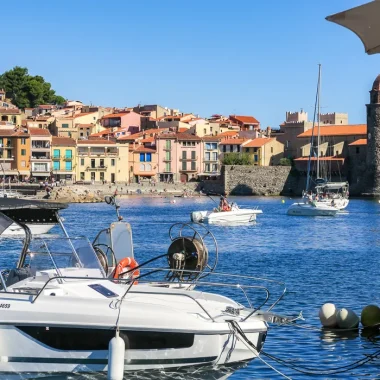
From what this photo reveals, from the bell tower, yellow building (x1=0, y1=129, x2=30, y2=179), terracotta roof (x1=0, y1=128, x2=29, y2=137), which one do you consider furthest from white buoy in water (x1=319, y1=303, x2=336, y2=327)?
terracotta roof (x1=0, y1=128, x2=29, y2=137)

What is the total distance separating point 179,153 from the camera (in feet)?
345

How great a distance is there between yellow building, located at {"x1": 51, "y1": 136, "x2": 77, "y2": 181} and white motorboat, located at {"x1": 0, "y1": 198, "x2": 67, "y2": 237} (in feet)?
279

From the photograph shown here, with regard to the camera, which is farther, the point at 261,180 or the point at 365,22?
the point at 261,180

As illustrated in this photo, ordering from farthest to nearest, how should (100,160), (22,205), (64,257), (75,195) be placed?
(100,160) < (75,195) < (22,205) < (64,257)

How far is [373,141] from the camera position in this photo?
95.8 metres

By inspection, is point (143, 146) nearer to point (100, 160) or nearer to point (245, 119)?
point (100, 160)

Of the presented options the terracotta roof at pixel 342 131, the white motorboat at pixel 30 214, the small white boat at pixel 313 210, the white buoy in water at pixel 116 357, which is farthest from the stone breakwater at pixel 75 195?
the white buoy in water at pixel 116 357

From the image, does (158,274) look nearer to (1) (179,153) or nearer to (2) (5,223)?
(2) (5,223)

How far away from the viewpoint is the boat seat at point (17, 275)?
11.5 meters

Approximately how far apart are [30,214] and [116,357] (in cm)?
340

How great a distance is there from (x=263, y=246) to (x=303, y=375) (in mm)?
22781

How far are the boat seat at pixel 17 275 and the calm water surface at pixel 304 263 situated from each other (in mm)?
1615

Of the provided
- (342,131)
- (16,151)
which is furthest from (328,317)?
(342,131)

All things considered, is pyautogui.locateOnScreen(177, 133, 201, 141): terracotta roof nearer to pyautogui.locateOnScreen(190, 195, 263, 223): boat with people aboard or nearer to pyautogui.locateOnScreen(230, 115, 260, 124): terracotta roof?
pyautogui.locateOnScreen(230, 115, 260, 124): terracotta roof
